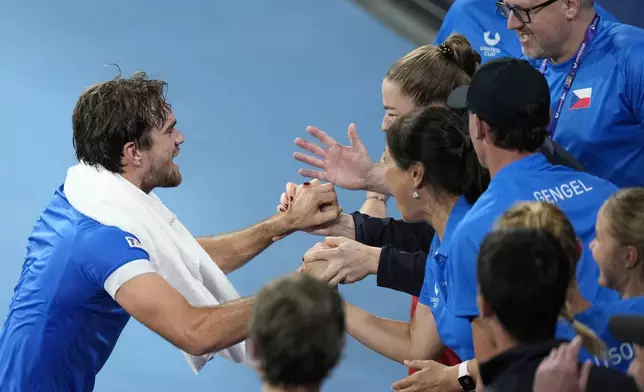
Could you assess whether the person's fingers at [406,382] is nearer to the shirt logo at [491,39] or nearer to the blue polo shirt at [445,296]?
the blue polo shirt at [445,296]

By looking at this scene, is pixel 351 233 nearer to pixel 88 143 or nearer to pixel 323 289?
pixel 88 143

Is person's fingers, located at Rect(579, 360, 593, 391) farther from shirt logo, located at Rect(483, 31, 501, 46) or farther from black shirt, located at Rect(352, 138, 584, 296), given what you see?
shirt logo, located at Rect(483, 31, 501, 46)

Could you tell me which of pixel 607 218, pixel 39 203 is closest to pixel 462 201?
pixel 607 218

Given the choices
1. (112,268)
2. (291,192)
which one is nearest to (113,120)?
(112,268)

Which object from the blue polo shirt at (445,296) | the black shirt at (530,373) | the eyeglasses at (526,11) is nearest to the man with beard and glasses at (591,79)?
the eyeglasses at (526,11)

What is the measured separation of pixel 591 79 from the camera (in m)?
4.34

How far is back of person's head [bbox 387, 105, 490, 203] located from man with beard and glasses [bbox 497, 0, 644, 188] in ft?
2.58

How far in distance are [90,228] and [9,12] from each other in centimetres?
505

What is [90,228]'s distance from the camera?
397 cm

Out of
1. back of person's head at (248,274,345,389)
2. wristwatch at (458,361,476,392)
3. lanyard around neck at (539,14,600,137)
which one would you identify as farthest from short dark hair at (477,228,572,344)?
lanyard around neck at (539,14,600,137)

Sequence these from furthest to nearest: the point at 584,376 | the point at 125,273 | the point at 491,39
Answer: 1. the point at 491,39
2. the point at 125,273
3. the point at 584,376

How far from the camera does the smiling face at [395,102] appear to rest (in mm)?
4156

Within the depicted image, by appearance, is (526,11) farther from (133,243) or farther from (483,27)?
(133,243)

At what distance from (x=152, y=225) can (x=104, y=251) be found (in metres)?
0.27
